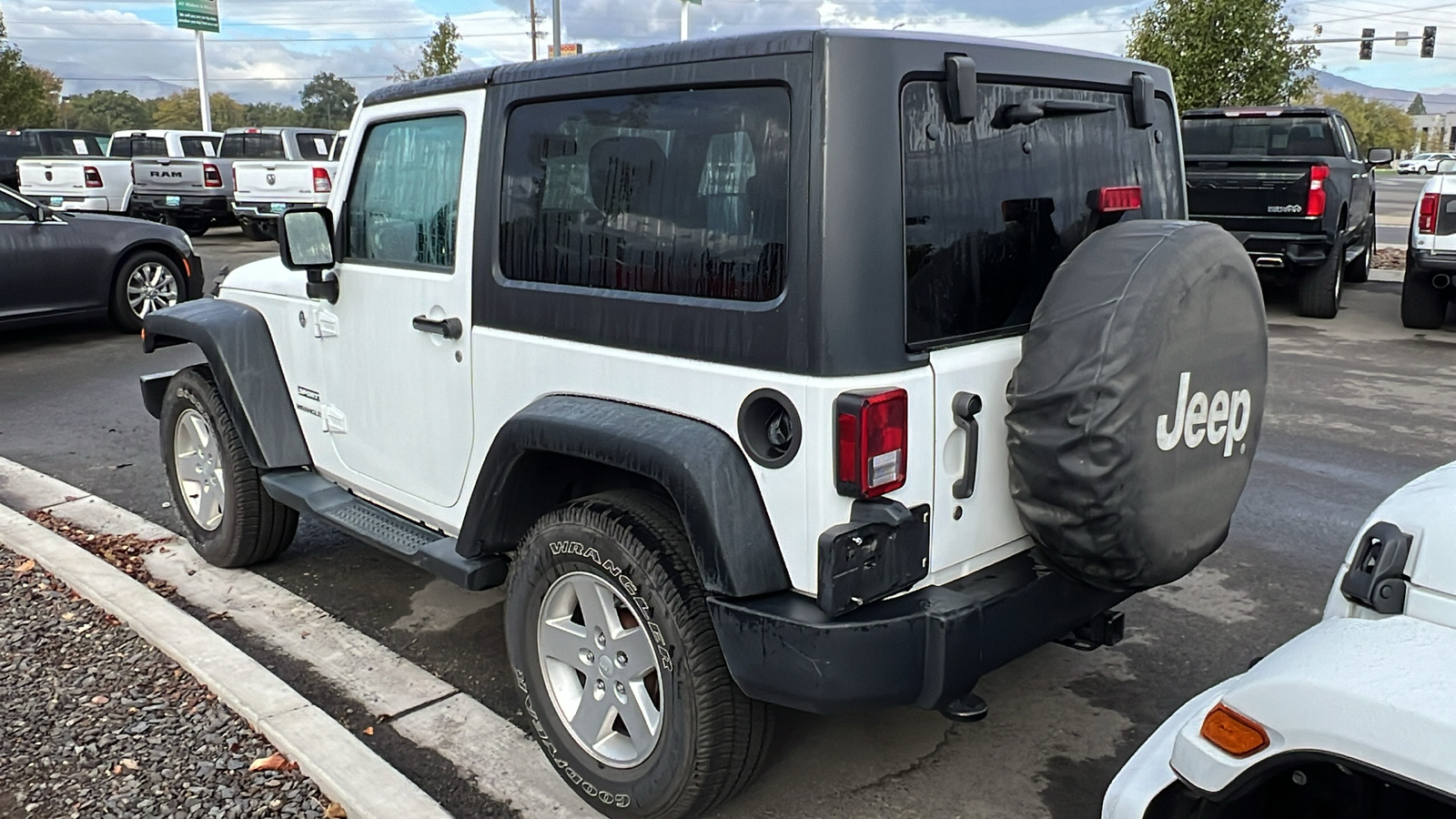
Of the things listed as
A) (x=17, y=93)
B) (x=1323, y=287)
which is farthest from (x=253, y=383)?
(x=17, y=93)

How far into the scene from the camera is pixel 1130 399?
2480 millimetres

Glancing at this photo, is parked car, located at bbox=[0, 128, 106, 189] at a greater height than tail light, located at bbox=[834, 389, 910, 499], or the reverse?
parked car, located at bbox=[0, 128, 106, 189]

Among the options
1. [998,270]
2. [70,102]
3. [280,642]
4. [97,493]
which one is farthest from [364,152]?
[70,102]

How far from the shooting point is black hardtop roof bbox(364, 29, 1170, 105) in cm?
245

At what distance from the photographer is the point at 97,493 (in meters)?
5.84

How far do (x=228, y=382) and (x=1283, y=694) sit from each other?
3784mm

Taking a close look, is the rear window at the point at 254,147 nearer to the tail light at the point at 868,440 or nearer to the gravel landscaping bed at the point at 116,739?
the gravel landscaping bed at the point at 116,739

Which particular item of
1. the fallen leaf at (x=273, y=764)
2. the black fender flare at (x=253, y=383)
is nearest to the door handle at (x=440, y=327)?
the black fender flare at (x=253, y=383)

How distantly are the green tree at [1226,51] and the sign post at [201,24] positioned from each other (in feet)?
91.4

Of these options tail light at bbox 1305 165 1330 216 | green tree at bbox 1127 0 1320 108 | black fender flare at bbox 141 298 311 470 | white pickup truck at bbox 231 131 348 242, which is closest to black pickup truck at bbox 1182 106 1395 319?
tail light at bbox 1305 165 1330 216

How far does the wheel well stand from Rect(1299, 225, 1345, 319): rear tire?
33.1ft

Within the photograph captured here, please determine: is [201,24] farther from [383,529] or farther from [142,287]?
[383,529]

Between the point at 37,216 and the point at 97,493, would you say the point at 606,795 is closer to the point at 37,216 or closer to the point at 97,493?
the point at 97,493

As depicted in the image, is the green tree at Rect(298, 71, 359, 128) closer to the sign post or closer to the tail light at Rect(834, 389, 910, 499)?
the sign post
